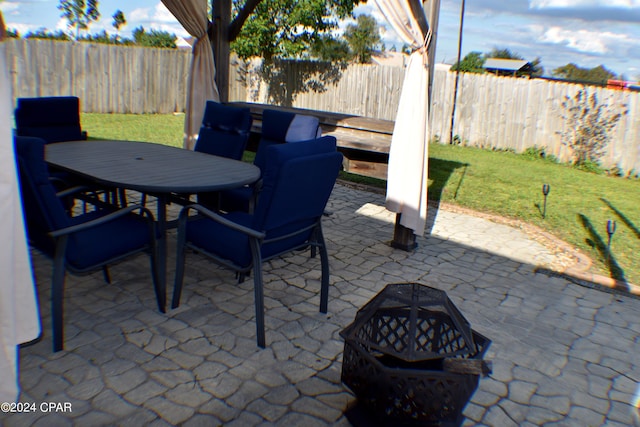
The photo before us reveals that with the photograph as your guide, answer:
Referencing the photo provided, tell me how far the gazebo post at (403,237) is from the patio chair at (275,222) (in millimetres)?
1485

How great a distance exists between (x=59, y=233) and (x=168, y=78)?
12162 mm

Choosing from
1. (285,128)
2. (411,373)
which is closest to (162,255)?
(411,373)

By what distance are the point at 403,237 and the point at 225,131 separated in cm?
203

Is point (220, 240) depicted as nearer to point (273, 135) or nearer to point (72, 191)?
point (72, 191)

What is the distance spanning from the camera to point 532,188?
25.0 ft

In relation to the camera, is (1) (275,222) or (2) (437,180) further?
(2) (437,180)

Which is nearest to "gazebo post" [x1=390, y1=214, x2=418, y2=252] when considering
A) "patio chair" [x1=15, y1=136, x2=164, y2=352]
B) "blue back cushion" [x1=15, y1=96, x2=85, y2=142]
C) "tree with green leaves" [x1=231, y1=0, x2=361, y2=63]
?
"patio chair" [x1=15, y1=136, x2=164, y2=352]

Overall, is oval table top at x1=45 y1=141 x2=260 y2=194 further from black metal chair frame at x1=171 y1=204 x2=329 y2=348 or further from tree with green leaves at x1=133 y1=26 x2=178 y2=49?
tree with green leaves at x1=133 y1=26 x2=178 y2=49

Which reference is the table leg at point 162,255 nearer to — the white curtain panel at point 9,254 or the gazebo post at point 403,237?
the white curtain panel at point 9,254

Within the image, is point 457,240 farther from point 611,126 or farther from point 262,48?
point 262,48

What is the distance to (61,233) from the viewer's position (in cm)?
269

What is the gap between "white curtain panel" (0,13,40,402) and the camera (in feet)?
6.48

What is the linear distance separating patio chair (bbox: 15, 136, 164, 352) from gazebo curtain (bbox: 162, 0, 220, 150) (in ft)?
10.4

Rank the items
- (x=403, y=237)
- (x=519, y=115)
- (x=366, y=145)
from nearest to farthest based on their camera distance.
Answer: (x=403, y=237) → (x=366, y=145) → (x=519, y=115)
